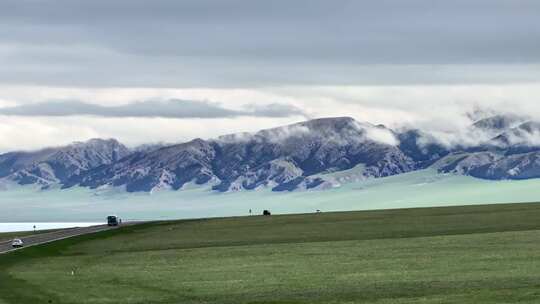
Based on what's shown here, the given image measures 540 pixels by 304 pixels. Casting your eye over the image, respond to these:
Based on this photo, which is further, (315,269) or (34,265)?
(34,265)

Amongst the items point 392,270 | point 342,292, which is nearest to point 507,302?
point 342,292

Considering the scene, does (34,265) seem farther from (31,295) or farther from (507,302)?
(507,302)

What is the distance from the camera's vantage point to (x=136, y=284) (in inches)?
4205

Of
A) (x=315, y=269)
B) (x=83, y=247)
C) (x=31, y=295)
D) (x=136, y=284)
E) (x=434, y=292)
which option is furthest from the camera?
(x=83, y=247)

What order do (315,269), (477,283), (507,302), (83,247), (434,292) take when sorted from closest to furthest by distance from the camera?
1. (507,302)
2. (434,292)
3. (477,283)
4. (315,269)
5. (83,247)

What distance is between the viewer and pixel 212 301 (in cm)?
8831

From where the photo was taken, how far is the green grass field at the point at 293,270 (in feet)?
296

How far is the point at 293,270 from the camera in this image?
117562mm

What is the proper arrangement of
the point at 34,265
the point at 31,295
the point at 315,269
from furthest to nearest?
the point at 34,265
the point at 315,269
the point at 31,295

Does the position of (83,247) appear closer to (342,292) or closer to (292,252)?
(292,252)

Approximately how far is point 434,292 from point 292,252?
62.9 metres

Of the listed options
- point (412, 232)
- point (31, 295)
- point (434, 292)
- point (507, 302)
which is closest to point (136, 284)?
point (31, 295)

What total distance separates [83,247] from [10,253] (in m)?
16.8

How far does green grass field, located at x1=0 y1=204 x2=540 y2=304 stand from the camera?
296ft
